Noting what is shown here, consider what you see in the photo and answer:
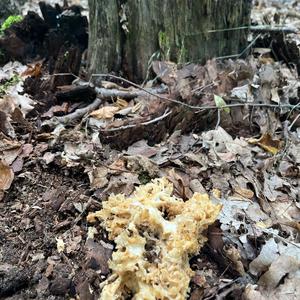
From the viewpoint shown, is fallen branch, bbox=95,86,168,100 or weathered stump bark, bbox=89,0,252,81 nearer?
fallen branch, bbox=95,86,168,100

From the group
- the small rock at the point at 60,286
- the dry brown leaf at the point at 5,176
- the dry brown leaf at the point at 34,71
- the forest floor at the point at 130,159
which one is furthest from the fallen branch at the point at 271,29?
the small rock at the point at 60,286

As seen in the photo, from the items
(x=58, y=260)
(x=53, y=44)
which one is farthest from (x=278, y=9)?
(x=58, y=260)

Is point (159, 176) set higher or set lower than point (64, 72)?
lower

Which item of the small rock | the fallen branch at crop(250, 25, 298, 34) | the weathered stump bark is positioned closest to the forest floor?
the small rock

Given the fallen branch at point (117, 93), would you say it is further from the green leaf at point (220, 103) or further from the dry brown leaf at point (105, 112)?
the green leaf at point (220, 103)

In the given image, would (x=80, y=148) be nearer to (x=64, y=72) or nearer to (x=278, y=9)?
(x=64, y=72)

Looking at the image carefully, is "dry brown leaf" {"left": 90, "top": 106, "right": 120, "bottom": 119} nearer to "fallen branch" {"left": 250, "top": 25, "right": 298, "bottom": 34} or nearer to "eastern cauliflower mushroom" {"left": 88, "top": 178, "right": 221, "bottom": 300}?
"eastern cauliflower mushroom" {"left": 88, "top": 178, "right": 221, "bottom": 300}
